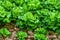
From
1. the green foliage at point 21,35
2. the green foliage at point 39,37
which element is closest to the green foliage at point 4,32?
the green foliage at point 21,35

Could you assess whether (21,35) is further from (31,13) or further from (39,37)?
(31,13)

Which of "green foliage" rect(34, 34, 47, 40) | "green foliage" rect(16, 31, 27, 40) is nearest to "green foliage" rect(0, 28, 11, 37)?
"green foliage" rect(16, 31, 27, 40)

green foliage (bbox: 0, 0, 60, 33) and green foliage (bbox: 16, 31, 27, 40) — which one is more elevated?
green foliage (bbox: 0, 0, 60, 33)

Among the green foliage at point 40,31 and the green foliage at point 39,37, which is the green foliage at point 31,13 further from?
the green foliage at point 39,37

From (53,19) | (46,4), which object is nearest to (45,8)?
(46,4)

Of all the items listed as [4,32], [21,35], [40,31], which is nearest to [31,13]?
[40,31]

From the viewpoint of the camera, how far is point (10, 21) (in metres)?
4.61

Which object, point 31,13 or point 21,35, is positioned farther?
point 31,13

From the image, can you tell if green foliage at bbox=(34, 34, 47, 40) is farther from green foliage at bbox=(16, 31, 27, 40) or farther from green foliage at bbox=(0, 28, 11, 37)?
green foliage at bbox=(0, 28, 11, 37)

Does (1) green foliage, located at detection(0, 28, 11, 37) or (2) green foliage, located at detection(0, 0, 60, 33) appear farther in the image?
(2) green foliage, located at detection(0, 0, 60, 33)

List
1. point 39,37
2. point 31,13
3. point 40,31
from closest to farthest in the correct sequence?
point 39,37, point 40,31, point 31,13

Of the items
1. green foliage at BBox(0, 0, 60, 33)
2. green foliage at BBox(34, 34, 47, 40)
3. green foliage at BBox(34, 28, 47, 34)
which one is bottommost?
green foliage at BBox(34, 34, 47, 40)

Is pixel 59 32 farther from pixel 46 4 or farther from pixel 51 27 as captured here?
pixel 46 4

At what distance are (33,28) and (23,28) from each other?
19cm
